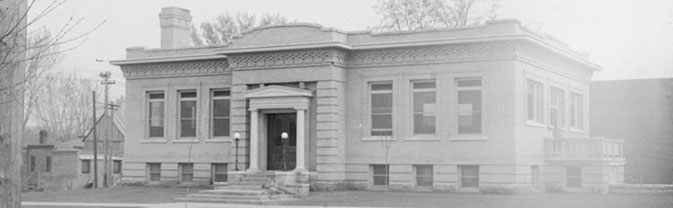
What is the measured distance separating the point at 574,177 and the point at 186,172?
14.8m

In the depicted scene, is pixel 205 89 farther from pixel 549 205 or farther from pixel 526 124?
pixel 549 205

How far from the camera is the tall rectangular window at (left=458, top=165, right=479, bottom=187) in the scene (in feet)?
108

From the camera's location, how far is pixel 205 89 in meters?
38.4

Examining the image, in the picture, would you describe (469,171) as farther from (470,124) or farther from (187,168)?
(187,168)

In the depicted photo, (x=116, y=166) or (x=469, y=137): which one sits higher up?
(x=469, y=137)

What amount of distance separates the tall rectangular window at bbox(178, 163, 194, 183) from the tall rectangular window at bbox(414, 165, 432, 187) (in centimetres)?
963

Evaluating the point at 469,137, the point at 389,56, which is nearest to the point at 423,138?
the point at 469,137

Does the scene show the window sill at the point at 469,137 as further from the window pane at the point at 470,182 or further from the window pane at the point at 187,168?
the window pane at the point at 187,168

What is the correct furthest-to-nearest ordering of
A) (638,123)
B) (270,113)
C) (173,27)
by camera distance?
1. (638,123)
2. (173,27)
3. (270,113)

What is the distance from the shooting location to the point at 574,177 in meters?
33.8

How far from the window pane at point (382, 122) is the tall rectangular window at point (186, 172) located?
813 centimetres

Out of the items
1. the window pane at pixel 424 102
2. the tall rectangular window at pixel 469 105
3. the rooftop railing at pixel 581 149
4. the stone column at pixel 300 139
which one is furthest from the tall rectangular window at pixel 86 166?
the rooftop railing at pixel 581 149

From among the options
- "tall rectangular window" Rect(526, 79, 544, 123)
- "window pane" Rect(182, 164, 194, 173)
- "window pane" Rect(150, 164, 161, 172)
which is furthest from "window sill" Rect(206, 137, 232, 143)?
"tall rectangular window" Rect(526, 79, 544, 123)

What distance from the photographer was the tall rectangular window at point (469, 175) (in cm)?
3294
